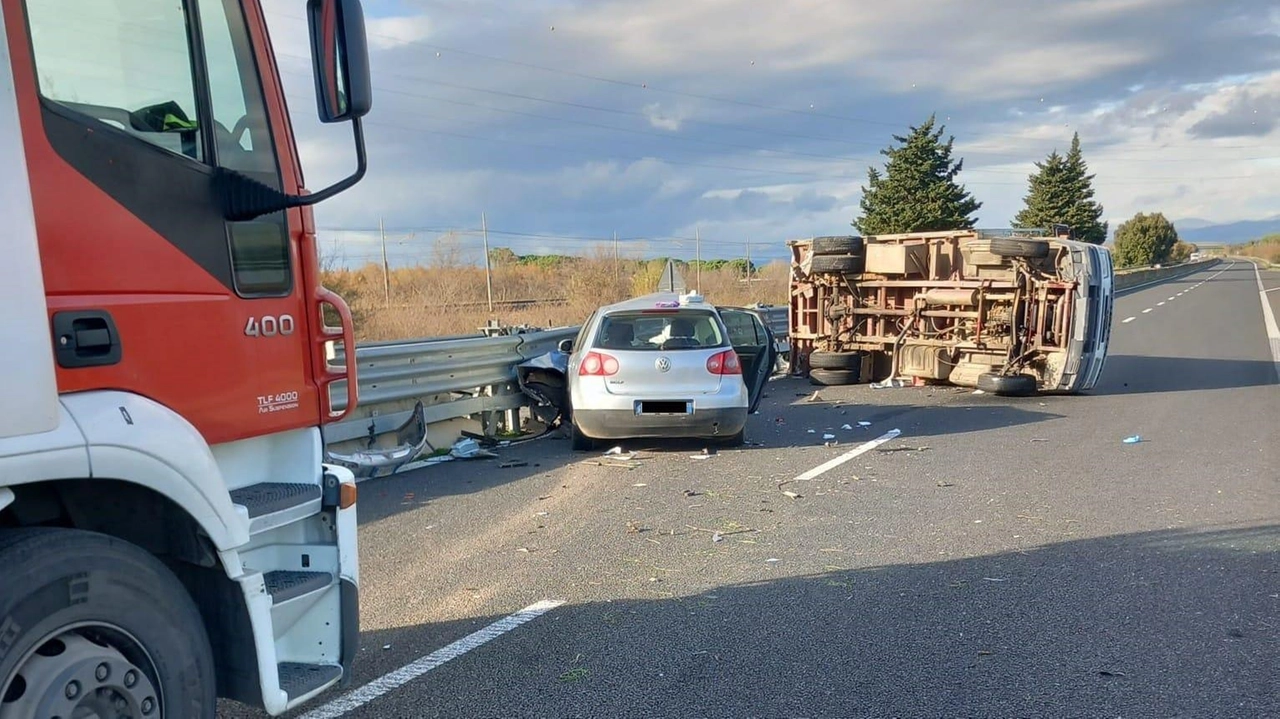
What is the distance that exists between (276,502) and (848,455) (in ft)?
22.7

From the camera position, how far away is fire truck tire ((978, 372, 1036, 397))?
13.1 metres

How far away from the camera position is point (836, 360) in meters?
14.8

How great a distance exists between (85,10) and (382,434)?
6402 millimetres

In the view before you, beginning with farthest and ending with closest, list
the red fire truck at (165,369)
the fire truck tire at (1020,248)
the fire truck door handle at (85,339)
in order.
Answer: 1. the fire truck tire at (1020,248)
2. the fire truck door handle at (85,339)
3. the red fire truck at (165,369)

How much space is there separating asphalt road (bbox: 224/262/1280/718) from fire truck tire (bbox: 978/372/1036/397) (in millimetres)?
2695

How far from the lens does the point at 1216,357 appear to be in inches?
719

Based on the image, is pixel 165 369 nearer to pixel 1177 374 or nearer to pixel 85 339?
pixel 85 339

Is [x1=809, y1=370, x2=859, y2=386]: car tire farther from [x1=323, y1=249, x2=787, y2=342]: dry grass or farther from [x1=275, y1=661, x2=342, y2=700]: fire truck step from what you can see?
[x1=275, y1=661, x2=342, y2=700]: fire truck step

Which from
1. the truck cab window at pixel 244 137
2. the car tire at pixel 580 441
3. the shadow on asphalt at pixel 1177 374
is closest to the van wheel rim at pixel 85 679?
the truck cab window at pixel 244 137

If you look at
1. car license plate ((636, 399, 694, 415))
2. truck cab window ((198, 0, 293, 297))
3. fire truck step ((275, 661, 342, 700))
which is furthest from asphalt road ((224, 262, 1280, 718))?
truck cab window ((198, 0, 293, 297))

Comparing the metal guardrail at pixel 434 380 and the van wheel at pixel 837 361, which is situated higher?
the metal guardrail at pixel 434 380

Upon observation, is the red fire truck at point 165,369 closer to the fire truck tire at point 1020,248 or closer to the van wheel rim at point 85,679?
the van wheel rim at point 85,679

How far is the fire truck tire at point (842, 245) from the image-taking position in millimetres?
14758

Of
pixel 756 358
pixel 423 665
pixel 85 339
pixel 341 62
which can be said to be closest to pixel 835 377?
pixel 756 358
